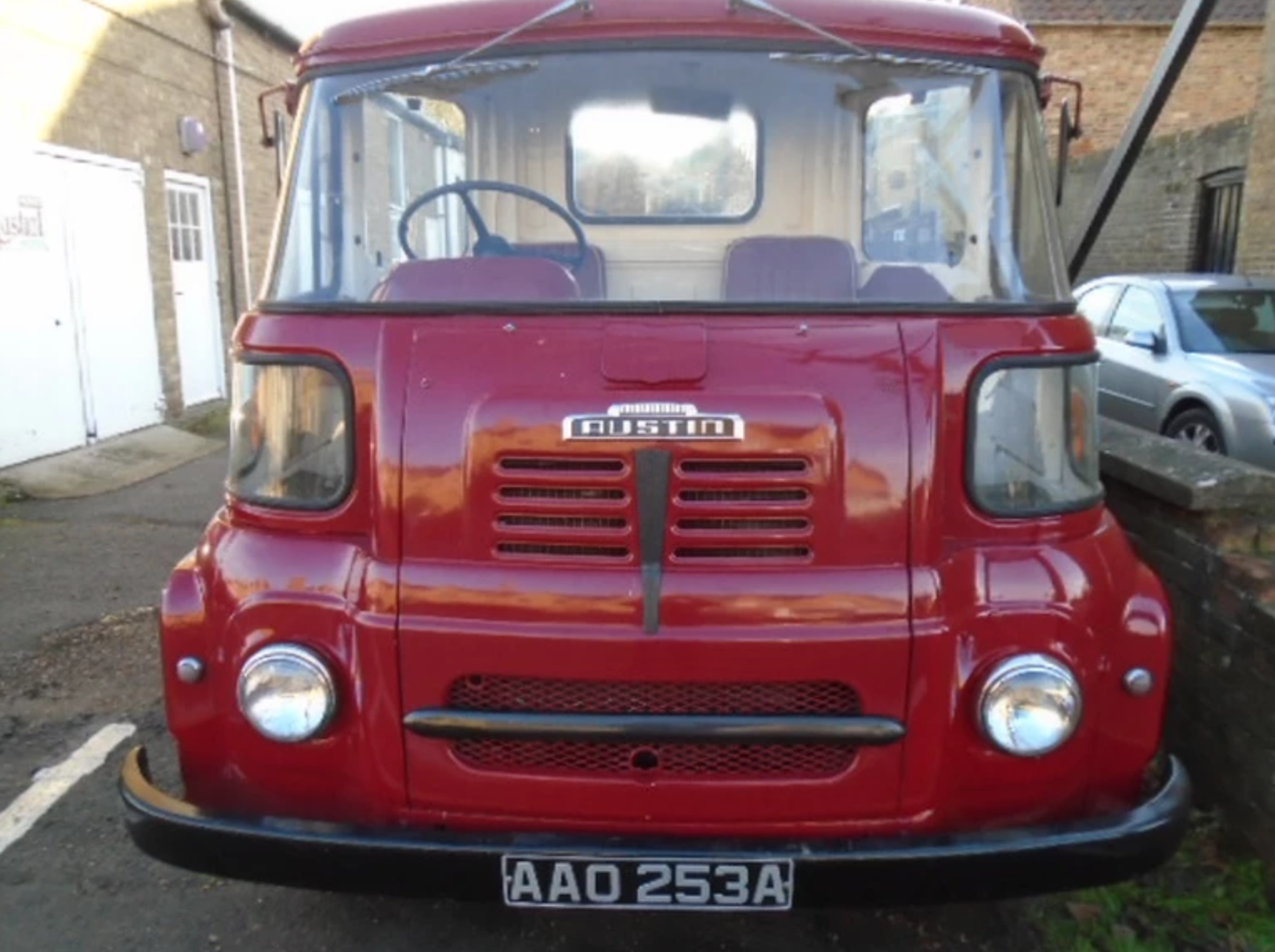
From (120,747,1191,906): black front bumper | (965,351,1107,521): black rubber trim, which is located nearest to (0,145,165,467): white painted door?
(120,747,1191,906): black front bumper

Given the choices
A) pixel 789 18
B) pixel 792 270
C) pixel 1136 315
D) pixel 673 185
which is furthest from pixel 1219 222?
pixel 789 18

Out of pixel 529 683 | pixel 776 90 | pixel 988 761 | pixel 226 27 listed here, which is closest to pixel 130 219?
pixel 226 27

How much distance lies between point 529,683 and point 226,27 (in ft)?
37.7

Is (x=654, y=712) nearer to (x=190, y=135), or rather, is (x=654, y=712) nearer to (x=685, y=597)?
(x=685, y=597)

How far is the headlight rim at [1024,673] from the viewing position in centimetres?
237

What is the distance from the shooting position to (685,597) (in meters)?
2.37

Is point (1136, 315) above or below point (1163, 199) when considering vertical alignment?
below

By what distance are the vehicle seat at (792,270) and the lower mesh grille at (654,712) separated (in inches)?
43.2

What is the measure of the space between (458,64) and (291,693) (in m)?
1.73

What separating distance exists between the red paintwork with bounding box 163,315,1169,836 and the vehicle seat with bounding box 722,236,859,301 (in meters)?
0.50

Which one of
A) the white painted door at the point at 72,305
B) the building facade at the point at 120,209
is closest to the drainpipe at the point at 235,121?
the building facade at the point at 120,209

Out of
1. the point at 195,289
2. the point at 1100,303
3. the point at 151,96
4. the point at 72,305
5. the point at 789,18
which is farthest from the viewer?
the point at 195,289

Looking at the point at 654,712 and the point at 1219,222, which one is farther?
the point at 1219,222

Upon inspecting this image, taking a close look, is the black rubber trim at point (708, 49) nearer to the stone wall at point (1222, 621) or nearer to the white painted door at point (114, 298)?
the stone wall at point (1222, 621)
